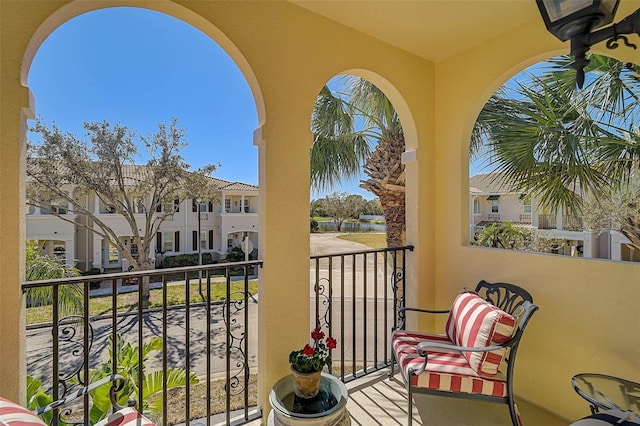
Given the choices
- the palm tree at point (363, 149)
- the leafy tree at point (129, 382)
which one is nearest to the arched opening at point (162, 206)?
the leafy tree at point (129, 382)

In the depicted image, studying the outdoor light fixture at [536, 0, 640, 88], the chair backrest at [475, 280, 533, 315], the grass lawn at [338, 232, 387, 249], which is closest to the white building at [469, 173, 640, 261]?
the chair backrest at [475, 280, 533, 315]

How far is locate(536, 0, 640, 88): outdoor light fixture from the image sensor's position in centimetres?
100

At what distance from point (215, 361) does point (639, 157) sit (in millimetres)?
6077

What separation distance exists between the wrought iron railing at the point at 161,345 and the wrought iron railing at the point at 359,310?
26.1 inches

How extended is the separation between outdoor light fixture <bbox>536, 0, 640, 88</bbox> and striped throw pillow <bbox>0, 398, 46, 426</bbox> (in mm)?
2143

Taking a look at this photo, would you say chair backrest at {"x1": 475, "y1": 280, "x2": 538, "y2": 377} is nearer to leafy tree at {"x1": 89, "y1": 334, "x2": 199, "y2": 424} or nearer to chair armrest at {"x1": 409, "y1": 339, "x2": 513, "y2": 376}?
chair armrest at {"x1": 409, "y1": 339, "x2": 513, "y2": 376}

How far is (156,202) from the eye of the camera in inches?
328

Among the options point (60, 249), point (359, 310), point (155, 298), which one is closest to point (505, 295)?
point (359, 310)

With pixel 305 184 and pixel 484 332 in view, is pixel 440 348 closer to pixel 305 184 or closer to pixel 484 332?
pixel 484 332

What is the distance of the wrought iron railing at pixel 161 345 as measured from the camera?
56.2 inches

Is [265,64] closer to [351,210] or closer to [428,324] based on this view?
[428,324]

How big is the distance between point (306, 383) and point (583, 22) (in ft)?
6.52

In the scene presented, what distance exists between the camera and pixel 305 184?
6.59 ft

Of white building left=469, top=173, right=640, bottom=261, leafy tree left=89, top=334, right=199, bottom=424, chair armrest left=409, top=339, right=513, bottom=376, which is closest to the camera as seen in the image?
chair armrest left=409, top=339, right=513, bottom=376
